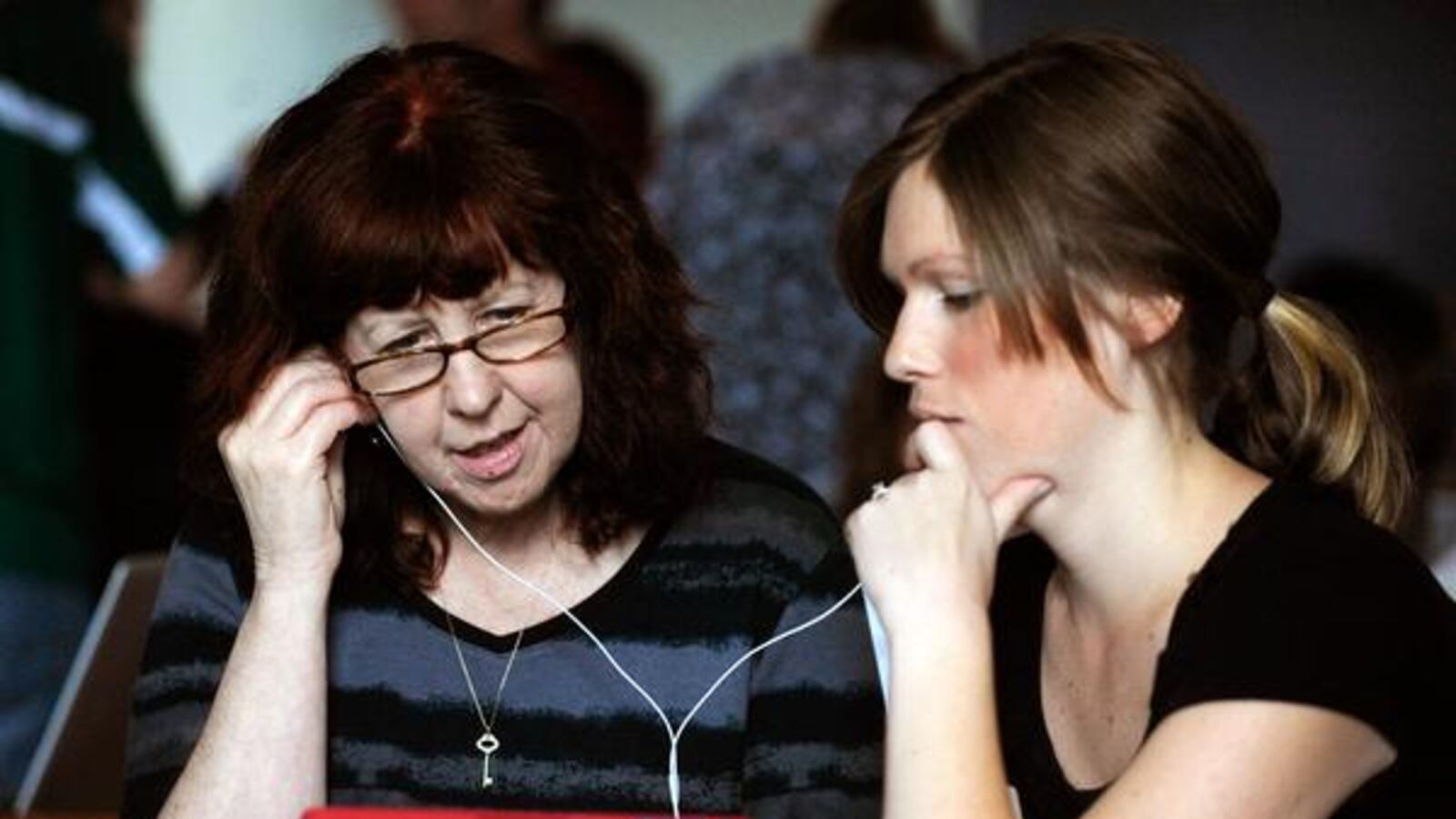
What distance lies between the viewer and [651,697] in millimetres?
2148

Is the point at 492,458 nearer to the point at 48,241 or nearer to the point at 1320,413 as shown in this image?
the point at 1320,413

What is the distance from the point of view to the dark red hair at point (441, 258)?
6.72ft

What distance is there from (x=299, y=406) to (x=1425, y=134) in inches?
153

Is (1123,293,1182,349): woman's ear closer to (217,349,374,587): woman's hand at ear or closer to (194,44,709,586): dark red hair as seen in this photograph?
(194,44,709,586): dark red hair

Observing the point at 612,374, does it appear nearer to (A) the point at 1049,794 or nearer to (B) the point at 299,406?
(B) the point at 299,406

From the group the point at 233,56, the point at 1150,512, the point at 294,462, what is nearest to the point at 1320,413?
the point at 1150,512

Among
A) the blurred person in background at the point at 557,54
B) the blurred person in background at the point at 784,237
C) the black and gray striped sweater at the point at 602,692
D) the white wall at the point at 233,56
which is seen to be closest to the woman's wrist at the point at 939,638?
the black and gray striped sweater at the point at 602,692

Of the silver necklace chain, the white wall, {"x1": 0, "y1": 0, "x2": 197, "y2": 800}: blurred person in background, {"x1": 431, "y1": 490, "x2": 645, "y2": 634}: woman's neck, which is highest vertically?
the white wall

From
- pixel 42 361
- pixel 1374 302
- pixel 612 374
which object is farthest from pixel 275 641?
pixel 1374 302

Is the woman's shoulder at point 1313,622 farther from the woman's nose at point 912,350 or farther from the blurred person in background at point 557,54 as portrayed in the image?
the blurred person in background at point 557,54

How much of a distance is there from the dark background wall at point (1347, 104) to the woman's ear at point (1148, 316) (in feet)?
11.8

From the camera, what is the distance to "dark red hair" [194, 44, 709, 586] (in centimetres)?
205

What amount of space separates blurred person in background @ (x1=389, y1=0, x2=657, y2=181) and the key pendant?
1879mm

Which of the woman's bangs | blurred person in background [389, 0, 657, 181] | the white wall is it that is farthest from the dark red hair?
the white wall
